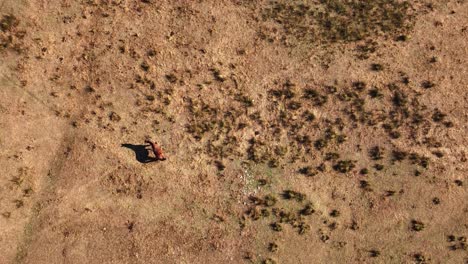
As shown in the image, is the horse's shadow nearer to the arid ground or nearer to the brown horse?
the arid ground

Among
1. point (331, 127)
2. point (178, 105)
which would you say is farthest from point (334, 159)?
point (178, 105)

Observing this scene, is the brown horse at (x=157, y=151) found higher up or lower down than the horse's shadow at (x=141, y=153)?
higher up

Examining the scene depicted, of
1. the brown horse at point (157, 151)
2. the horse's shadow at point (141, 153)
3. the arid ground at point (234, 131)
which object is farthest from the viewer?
the horse's shadow at point (141, 153)

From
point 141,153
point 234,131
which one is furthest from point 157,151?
point 234,131

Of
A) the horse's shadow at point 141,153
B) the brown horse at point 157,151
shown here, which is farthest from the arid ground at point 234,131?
the brown horse at point 157,151

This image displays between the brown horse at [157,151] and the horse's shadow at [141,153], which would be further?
the horse's shadow at [141,153]

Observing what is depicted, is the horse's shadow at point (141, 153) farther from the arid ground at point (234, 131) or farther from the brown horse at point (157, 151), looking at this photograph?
the brown horse at point (157, 151)

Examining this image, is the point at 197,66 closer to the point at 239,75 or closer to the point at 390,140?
the point at 239,75
